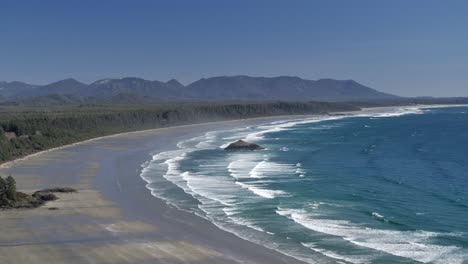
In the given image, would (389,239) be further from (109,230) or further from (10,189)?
(10,189)

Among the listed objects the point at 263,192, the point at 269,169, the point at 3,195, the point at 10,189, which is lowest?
the point at 263,192

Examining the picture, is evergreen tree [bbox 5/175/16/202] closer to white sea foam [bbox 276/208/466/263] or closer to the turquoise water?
the turquoise water

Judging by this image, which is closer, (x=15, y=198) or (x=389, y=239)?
(x=389, y=239)

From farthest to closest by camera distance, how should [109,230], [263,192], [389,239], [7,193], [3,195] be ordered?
[263,192] < [7,193] < [3,195] < [109,230] < [389,239]

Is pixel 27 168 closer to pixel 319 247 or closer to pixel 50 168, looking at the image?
pixel 50 168

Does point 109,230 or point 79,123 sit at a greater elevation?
point 79,123

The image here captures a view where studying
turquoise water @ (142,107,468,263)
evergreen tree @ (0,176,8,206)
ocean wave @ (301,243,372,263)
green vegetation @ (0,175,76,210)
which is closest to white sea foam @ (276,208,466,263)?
turquoise water @ (142,107,468,263)

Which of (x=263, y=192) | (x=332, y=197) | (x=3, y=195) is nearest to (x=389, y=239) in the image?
(x=332, y=197)
